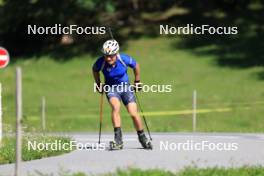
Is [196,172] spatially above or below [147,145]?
below

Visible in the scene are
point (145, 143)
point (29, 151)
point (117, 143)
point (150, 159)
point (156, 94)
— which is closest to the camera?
point (150, 159)

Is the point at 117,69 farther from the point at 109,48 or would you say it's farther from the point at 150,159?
the point at 150,159

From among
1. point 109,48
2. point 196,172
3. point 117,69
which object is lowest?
point 196,172

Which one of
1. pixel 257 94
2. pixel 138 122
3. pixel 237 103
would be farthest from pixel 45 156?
pixel 257 94

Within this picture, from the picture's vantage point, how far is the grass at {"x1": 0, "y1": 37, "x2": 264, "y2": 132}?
33.4 m

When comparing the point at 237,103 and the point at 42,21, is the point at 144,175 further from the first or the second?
the point at 42,21

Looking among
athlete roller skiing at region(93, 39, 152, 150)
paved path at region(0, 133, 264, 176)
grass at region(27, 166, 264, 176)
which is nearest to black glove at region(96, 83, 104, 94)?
athlete roller skiing at region(93, 39, 152, 150)

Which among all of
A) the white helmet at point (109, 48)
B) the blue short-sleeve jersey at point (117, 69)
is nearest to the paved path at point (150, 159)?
the blue short-sleeve jersey at point (117, 69)

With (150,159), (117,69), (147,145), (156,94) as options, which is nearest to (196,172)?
(150,159)

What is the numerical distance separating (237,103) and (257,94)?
354 centimetres

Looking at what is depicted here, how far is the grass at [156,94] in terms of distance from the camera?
33.4m

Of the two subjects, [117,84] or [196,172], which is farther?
[117,84]

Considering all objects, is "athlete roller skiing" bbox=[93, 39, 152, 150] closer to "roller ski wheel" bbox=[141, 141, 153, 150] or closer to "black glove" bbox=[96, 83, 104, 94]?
"roller ski wheel" bbox=[141, 141, 153, 150]

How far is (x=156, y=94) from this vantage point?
4356 centimetres
